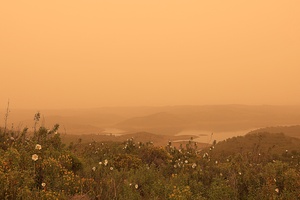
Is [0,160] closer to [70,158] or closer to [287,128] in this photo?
[70,158]

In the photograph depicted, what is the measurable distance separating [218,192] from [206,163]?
18.1ft

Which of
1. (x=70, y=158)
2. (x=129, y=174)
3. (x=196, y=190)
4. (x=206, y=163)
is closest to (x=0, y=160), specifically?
(x=70, y=158)

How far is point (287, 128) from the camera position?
2077 inches

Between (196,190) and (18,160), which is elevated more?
(18,160)

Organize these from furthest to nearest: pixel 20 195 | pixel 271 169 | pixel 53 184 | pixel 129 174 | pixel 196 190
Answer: pixel 129 174, pixel 271 169, pixel 196 190, pixel 53 184, pixel 20 195

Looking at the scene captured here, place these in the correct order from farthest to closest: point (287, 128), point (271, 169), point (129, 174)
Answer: point (287, 128)
point (129, 174)
point (271, 169)

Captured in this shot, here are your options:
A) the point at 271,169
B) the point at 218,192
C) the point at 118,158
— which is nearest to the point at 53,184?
the point at 218,192

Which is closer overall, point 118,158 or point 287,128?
point 118,158

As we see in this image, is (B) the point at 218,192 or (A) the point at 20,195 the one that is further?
(B) the point at 218,192

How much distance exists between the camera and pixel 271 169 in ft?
30.0

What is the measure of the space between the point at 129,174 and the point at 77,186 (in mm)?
2893

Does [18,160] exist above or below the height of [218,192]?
above

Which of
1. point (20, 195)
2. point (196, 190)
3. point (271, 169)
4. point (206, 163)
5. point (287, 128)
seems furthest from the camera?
point (287, 128)

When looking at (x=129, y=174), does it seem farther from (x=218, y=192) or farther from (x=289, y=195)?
(x=289, y=195)
